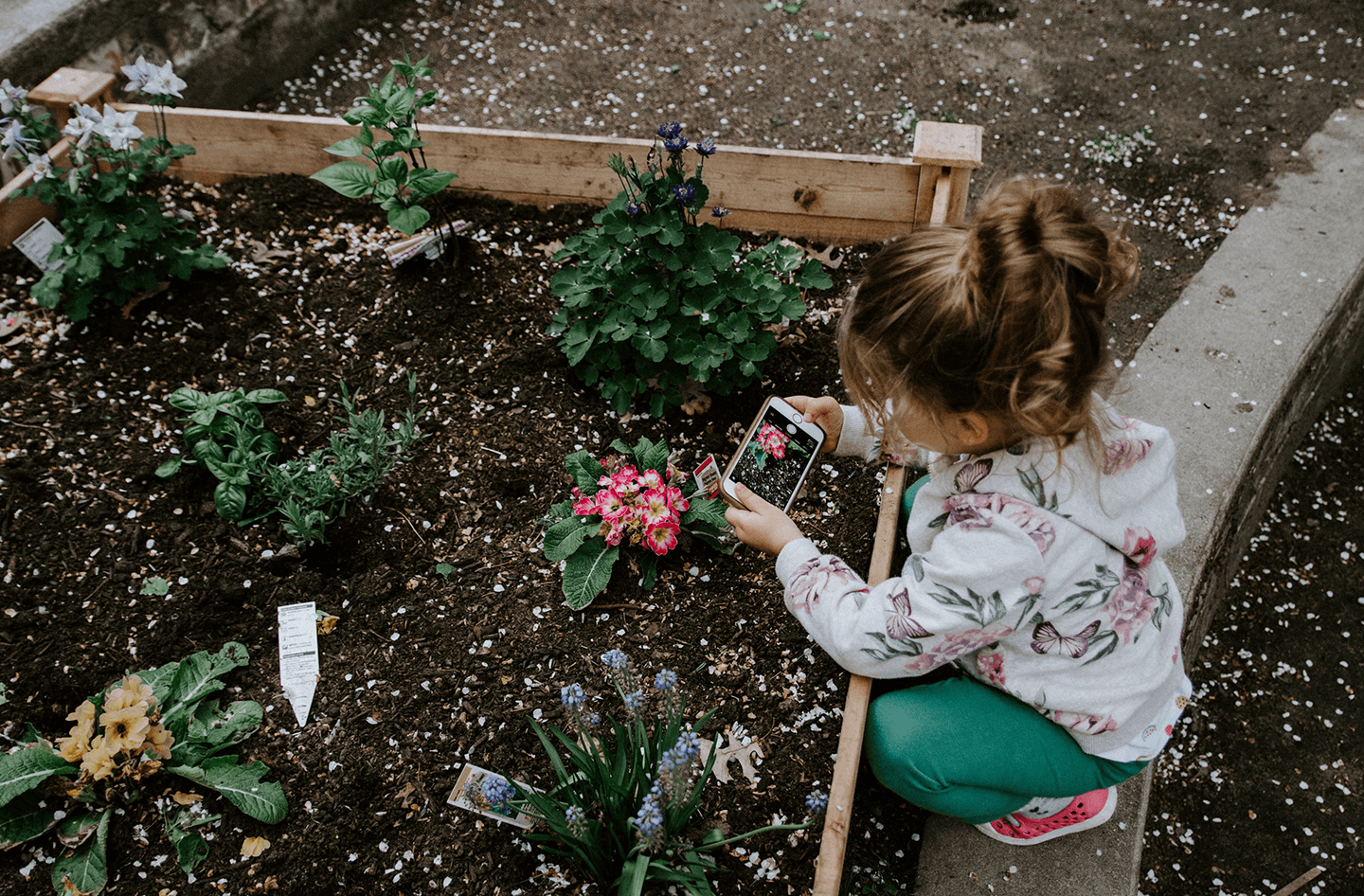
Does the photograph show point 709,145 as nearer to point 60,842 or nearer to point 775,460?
point 775,460

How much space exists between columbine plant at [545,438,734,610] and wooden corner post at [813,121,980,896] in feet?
1.39

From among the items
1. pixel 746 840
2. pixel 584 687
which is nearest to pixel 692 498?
pixel 584 687

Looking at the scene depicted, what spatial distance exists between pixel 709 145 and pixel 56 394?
6.68 ft

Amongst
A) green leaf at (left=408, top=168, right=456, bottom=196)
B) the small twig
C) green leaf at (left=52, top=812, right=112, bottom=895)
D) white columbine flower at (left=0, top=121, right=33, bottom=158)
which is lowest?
the small twig

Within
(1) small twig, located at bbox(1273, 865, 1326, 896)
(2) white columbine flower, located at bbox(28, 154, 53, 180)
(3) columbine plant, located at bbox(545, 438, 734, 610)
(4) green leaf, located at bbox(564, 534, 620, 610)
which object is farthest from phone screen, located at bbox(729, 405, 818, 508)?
(2) white columbine flower, located at bbox(28, 154, 53, 180)

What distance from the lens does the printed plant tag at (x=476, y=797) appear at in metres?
1.74

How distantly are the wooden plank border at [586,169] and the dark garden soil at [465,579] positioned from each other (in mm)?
122

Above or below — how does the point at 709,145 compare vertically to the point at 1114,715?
above

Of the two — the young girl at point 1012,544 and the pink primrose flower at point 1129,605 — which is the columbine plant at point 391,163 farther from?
the pink primrose flower at point 1129,605

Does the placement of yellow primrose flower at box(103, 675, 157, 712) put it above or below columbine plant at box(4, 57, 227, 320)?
below

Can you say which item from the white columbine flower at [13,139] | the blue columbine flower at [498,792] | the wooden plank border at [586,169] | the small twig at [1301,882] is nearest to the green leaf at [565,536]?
the blue columbine flower at [498,792]

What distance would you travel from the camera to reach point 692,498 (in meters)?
2.14

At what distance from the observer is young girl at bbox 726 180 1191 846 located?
4.35ft

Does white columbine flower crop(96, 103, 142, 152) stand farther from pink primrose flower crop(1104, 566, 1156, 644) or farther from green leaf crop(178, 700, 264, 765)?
pink primrose flower crop(1104, 566, 1156, 644)
